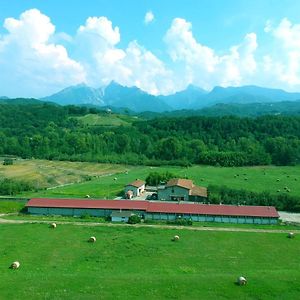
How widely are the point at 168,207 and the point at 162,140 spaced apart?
72996mm

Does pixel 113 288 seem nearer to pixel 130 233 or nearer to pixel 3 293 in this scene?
pixel 3 293

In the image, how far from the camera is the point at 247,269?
31297 mm

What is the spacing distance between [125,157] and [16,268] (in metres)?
81.1

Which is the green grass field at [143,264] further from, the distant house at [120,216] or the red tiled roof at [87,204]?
the red tiled roof at [87,204]

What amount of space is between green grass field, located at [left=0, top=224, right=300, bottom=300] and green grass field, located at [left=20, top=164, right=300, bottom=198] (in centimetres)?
2200

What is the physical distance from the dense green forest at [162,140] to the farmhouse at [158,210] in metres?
53.3

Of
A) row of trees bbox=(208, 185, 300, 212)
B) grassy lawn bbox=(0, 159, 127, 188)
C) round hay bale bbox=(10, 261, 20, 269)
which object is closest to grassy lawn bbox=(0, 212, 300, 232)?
row of trees bbox=(208, 185, 300, 212)

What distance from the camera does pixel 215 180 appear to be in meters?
79.3

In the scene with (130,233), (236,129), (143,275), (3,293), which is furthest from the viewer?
(236,129)

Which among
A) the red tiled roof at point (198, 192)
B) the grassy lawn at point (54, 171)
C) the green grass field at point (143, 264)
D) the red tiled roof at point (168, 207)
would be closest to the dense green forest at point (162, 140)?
the grassy lawn at point (54, 171)

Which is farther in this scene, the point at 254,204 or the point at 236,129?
the point at 236,129

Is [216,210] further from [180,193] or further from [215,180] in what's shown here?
[215,180]

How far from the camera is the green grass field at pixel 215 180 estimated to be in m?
65.8

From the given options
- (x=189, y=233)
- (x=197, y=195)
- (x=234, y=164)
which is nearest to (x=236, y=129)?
(x=234, y=164)
